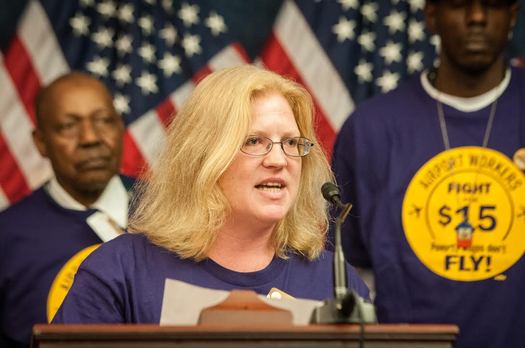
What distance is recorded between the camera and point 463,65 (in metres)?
4.48

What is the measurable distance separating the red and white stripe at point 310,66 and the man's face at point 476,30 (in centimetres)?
96

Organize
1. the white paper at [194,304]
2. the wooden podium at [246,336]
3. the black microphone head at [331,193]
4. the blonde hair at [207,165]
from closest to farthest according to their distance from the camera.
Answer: the wooden podium at [246,336], the white paper at [194,304], the black microphone head at [331,193], the blonde hair at [207,165]

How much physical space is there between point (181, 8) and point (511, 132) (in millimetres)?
1745

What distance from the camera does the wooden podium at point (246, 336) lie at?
2.31m

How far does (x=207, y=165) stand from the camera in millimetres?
3197

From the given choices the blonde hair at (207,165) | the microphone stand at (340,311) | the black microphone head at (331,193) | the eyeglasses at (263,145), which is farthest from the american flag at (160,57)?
the microphone stand at (340,311)

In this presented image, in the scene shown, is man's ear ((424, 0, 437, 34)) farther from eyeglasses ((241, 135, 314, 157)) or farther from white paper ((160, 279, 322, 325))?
white paper ((160, 279, 322, 325))

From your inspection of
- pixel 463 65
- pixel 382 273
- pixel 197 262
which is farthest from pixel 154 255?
pixel 463 65

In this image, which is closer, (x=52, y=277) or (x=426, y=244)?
(x=426, y=244)

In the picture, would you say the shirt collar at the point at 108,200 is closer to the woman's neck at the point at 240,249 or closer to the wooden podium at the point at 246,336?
the woman's neck at the point at 240,249

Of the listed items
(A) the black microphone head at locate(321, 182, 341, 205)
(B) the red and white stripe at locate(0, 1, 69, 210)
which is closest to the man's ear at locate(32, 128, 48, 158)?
(B) the red and white stripe at locate(0, 1, 69, 210)

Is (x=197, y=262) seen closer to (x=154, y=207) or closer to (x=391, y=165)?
(x=154, y=207)

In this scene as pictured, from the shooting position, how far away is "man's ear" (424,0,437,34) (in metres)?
4.61

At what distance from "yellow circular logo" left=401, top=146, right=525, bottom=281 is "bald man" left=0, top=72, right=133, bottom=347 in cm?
130
